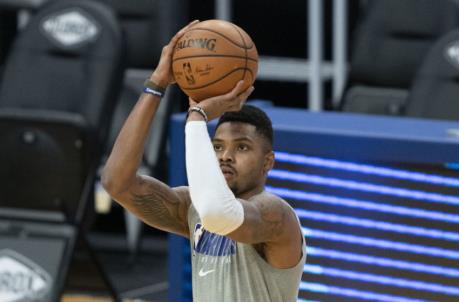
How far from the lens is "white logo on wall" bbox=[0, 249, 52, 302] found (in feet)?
22.8

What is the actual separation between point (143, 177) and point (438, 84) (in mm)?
2870

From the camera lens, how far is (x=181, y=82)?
4266mm

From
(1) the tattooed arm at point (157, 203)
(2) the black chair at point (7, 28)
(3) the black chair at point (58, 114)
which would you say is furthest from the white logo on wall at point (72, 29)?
(1) the tattooed arm at point (157, 203)

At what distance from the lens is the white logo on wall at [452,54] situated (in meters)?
6.96

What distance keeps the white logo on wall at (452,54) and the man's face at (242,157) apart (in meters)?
2.84

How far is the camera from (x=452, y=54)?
699cm

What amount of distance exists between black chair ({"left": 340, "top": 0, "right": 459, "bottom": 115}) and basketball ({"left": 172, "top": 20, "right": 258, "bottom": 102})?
11.3ft

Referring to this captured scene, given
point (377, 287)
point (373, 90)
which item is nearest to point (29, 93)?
point (373, 90)

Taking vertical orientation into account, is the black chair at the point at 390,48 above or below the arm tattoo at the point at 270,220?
below

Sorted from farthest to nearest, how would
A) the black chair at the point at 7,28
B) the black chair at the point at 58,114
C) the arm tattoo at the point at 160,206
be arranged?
the black chair at the point at 7,28, the black chair at the point at 58,114, the arm tattoo at the point at 160,206

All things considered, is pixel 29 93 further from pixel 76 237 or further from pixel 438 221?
pixel 438 221

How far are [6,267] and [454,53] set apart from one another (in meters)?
2.45

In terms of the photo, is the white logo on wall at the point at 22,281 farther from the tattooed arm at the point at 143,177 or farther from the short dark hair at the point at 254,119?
the short dark hair at the point at 254,119

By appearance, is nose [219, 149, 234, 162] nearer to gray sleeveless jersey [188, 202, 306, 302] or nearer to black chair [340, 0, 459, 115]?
gray sleeveless jersey [188, 202, 306, 302]
